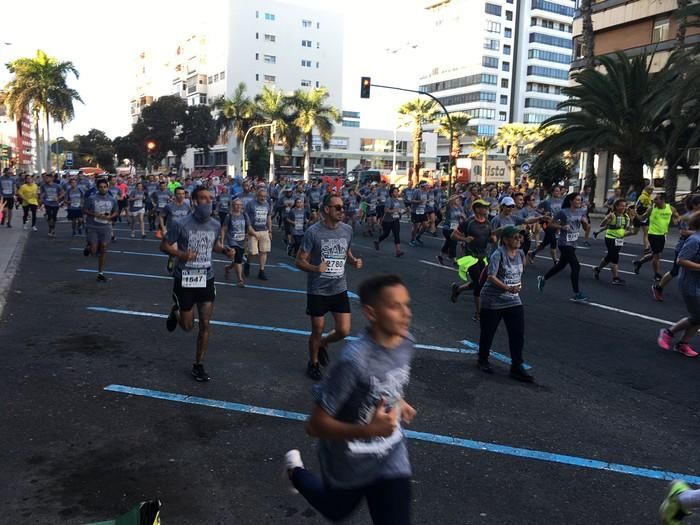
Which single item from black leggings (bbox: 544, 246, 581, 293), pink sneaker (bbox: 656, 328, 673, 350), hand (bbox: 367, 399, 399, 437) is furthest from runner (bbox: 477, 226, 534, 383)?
black leggings (bbox: 544, 246, 581, 293)

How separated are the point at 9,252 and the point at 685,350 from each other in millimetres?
13782

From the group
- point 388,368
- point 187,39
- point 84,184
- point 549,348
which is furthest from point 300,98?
point 388,368

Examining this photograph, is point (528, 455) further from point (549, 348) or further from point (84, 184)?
point (84, 184)

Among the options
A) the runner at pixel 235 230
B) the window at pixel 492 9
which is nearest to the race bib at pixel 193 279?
the runner at pixel 235 230

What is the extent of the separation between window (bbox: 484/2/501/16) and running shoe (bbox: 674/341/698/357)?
105 metres

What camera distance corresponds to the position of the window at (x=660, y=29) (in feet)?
117

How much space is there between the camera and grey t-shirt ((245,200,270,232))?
41.1 feet

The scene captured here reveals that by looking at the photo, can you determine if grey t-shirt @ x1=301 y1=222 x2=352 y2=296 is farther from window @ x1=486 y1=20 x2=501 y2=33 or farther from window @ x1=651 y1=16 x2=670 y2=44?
window @ x1=486 y1=20 x2=501 y2=33

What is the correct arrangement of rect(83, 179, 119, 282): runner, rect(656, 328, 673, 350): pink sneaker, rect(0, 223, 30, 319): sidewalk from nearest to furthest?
rect(656, 328, 673, 350): pink sneaker
rect(0, 223, 30, 319): sidewalk
rect(83, 179, 119, 282): runner

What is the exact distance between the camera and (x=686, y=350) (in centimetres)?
727

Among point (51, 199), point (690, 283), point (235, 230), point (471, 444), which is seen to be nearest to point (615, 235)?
point (690, 283)

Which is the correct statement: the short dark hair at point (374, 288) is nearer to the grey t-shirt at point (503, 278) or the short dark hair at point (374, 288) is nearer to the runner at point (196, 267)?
the runner at point (196, 267)

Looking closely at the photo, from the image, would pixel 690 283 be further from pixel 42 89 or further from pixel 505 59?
pixel 505 59

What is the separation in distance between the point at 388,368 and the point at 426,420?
2.74 m
